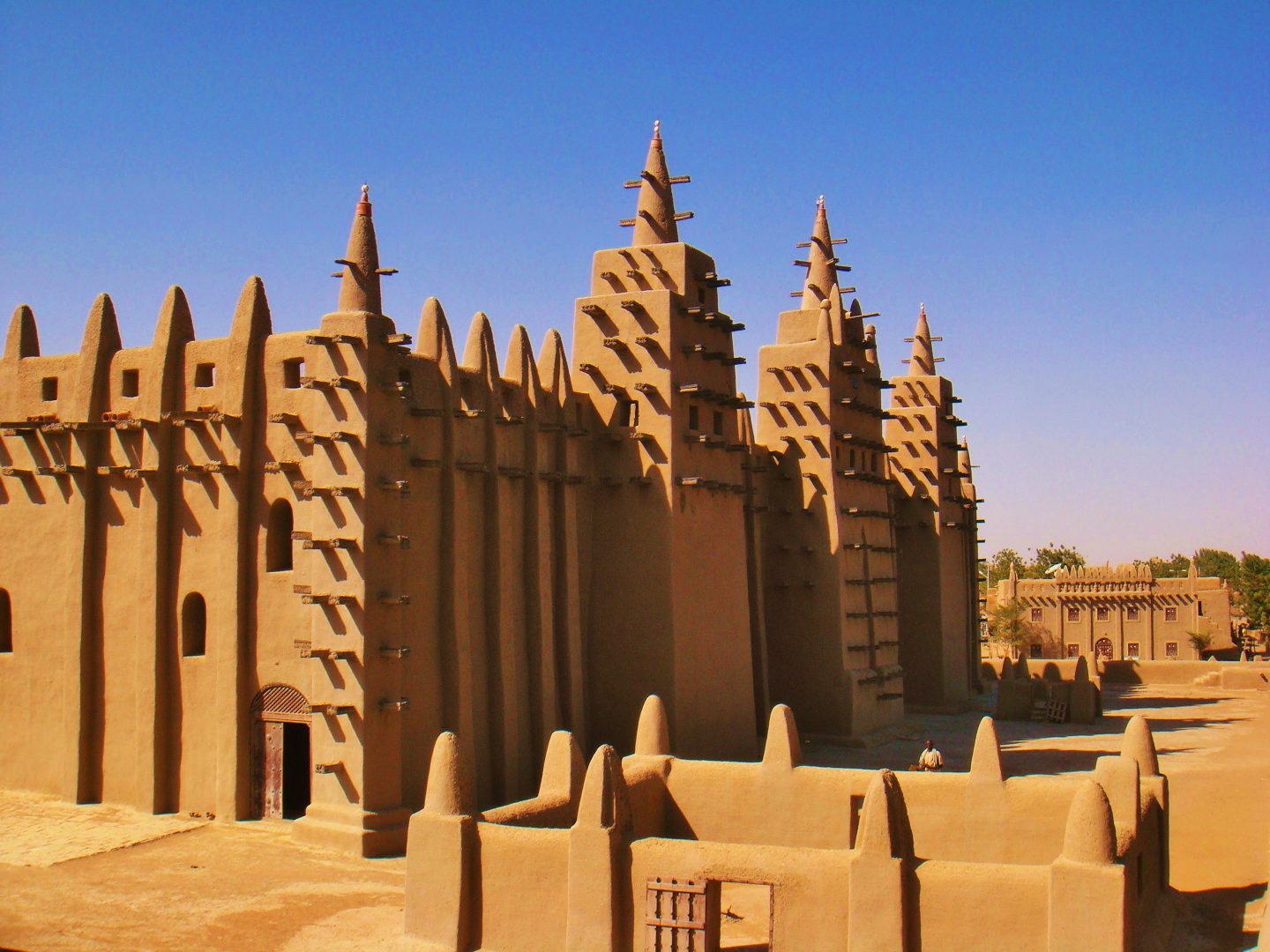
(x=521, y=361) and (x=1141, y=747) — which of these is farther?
(x=521, y=361)

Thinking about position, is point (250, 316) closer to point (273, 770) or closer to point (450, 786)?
point (273, 770)

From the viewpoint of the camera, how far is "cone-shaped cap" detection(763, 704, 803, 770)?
15977 millimetres

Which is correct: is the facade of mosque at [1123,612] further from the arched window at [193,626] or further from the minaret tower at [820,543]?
the arched window at [193,626]

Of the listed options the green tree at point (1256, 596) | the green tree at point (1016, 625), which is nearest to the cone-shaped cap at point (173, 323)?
the green tree at point (1016, 625)

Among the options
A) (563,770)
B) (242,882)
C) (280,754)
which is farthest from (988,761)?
(280,754)

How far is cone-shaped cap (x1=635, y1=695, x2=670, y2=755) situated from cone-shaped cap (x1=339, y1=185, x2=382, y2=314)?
707cm

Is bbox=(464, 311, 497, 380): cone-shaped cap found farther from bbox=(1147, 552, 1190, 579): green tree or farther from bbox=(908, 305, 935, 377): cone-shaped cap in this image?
bbox=(1147, 552, 1190, 579): green tree

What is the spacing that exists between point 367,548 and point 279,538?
7.89ft

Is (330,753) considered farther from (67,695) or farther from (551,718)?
(67,695)

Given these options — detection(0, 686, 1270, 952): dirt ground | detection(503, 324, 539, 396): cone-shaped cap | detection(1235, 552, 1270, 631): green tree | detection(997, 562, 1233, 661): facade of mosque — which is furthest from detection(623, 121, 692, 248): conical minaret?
detection(1235, 552, 1270, 631): green tree

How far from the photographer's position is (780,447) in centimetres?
2877

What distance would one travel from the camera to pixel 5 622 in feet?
71.9

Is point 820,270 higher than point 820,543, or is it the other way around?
point 820,270

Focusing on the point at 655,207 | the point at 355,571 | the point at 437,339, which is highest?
the point at 655,207
